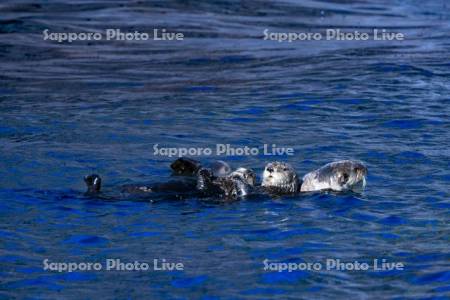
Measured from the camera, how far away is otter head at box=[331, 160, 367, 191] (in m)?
8.84

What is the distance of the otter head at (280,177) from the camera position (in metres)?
8.85

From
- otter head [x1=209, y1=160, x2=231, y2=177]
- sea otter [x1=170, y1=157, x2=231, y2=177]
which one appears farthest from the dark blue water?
otter head [x1=209, y1=160, x2=231, y2=177]

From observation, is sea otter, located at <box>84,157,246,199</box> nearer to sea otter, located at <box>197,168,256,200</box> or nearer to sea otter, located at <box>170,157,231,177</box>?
sea otter, located at <box>197,168,256,200</box>

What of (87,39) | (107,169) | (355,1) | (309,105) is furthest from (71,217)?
(355,1)

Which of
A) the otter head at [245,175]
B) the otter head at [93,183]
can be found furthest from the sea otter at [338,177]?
the otter head at [93,183]

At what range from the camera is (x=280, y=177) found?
885 cm

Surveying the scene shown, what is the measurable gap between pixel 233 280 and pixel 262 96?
6.27 meters

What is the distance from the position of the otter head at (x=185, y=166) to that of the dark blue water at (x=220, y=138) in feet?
0.76

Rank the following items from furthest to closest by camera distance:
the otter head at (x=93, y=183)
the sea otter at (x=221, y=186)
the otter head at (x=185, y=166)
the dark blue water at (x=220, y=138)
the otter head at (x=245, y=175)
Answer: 1. the otter head at (x=185, y=166)
2. the otter head at (x=245, y=175)
3. the sea otter at (x=221, y=186)
4. the otter head at (x=93, y=183)
5. the dark blue water at (x=220, y=138)

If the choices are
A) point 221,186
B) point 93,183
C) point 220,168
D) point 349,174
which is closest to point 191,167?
point 220,168

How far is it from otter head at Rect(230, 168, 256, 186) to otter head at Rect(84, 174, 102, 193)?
118cm

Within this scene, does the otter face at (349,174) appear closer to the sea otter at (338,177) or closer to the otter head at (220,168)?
the sea otter at (338,177)

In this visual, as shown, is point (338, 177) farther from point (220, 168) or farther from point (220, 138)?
point (220, 138)

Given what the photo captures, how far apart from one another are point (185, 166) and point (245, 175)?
2.09 ft
